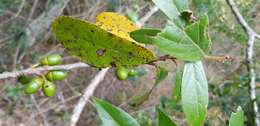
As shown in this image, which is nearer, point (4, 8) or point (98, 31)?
point (98, 31)

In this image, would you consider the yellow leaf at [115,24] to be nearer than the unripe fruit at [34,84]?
Yes

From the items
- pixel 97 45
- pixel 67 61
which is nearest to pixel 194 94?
pixel 97 45

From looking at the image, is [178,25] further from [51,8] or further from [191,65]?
[51,8]

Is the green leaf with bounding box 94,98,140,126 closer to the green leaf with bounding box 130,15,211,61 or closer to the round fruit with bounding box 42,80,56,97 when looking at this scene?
the green leaf with bounding box 130,15,211,61

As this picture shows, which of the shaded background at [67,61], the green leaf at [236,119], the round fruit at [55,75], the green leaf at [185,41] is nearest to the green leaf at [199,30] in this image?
the green leaf at [185,41]

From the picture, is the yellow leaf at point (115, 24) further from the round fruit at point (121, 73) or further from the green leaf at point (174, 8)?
the round fruit at point (121, 73)

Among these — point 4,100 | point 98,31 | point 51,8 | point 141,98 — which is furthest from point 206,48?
point 4,100
